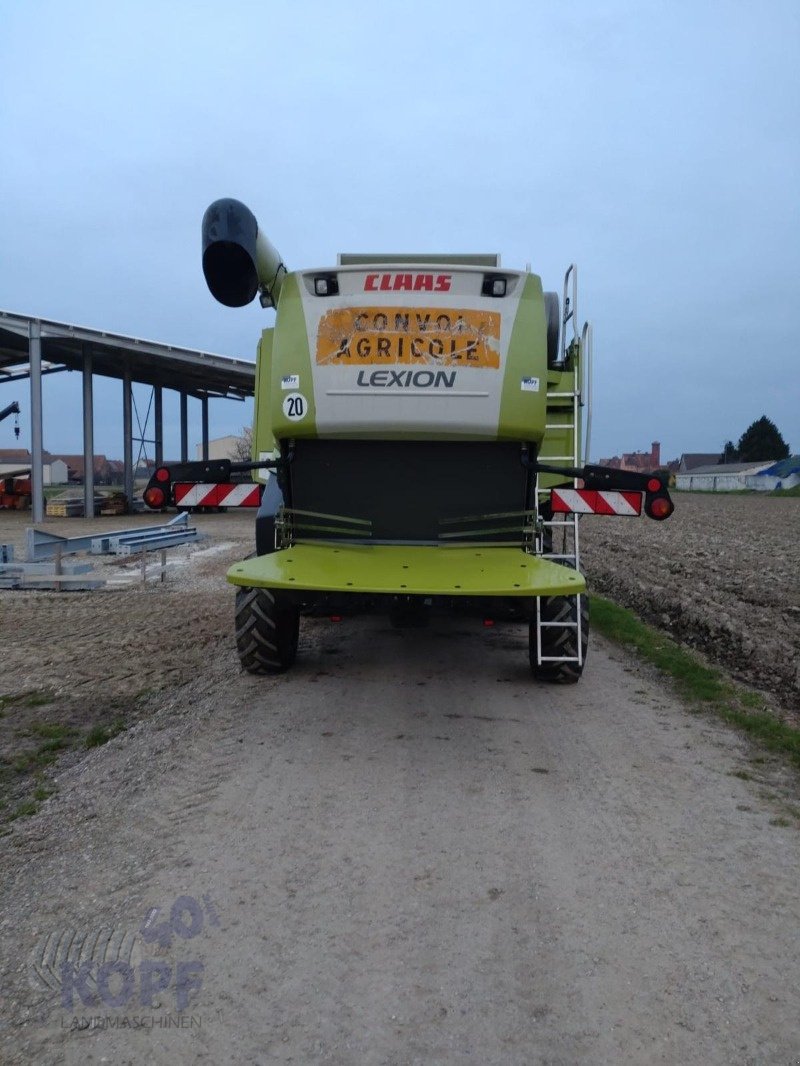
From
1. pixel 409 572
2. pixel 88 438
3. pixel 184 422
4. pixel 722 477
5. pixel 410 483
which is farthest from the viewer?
pixel 722 477

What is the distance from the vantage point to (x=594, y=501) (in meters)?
6.56

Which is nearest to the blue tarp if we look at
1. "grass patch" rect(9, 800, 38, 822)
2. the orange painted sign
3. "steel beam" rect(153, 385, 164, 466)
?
"steel beam" rect(153, 385, 164, 466)

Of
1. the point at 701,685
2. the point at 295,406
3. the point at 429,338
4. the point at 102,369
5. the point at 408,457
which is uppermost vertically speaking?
the point at 102,369

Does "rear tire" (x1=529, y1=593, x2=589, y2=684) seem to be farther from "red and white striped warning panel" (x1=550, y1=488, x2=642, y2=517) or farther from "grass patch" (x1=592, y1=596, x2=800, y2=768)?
"grass patch" (x1=592, y1=596, x2=800, y2=768)

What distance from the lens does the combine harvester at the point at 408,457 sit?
5754 millimetres

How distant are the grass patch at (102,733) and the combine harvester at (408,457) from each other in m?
1.24

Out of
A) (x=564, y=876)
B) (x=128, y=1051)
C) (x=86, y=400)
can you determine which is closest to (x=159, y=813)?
(x=128, y=1051)

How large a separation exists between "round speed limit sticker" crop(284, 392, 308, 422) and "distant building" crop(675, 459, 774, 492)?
284 feet

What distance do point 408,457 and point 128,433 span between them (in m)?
33.0

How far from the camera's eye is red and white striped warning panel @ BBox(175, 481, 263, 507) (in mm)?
6793

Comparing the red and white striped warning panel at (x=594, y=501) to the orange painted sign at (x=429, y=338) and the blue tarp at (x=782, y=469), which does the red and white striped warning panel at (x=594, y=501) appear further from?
the blue tarp at (x=782, y=469)

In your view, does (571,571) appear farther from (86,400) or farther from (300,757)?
(86,400)

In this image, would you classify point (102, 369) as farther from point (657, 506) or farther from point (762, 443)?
point (762, 443)

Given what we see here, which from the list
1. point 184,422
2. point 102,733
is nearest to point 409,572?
point 102,733
